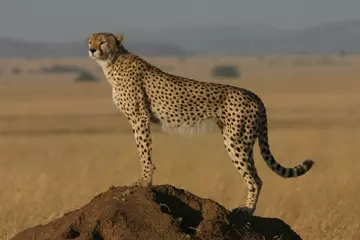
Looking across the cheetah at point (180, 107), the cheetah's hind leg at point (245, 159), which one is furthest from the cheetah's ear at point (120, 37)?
the cheetah's hind leg at point (245, 159)

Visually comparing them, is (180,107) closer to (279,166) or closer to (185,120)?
(185,120)

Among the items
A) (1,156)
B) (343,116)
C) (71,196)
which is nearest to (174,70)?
(343,116)

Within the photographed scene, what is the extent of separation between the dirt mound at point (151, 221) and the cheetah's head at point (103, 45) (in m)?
1.48

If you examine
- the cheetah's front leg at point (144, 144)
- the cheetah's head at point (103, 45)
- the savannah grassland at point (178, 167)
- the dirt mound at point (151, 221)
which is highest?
the cheetah's head at point (103, 45)

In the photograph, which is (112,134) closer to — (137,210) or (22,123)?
(22,123)

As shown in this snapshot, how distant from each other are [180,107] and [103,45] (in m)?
0.69

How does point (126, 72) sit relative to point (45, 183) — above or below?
above

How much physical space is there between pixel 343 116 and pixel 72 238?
2545cm

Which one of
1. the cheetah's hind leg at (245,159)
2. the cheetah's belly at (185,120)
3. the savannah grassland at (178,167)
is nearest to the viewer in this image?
the cheetah's hind leg at (245,159)

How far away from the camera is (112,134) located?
81.3ft

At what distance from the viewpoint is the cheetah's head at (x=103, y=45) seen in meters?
7.20

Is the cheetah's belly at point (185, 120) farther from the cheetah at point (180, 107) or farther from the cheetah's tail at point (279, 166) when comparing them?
the cheetah's tail at point (279, 166)

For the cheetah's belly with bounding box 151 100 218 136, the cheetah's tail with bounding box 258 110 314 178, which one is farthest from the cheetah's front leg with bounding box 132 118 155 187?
the cheetah's tail with bounding box 258 110 314 178

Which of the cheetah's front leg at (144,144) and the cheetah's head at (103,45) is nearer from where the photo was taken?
the cheetah's front leg at (144,144)
